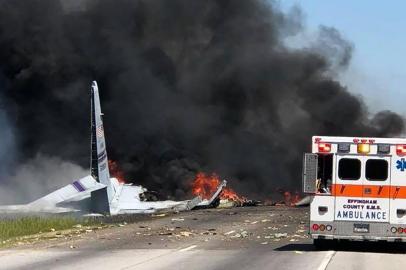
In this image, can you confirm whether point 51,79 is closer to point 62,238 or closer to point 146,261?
point 62,238

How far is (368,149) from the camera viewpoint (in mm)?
18203

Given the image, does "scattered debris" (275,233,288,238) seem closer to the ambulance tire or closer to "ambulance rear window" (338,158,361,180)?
the ambulance tire

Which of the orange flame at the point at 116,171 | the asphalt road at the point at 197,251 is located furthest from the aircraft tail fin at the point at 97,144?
the orange flame at the point at 116,171

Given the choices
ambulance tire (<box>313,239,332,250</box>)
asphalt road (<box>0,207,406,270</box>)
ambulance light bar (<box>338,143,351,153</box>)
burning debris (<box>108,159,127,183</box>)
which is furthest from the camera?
burning debris (<box>108,159,127,183</box>)

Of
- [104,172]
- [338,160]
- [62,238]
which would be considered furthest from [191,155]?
[338,160]

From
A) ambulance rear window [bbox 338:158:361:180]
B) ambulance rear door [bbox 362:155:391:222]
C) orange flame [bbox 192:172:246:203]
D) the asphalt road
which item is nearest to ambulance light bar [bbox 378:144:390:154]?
ambulance rear door [bbox 362:155:391:222]

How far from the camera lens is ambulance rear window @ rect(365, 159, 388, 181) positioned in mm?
18094

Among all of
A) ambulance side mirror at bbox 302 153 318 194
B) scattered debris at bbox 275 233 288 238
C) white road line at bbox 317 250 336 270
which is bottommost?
scattered debris at bbox 275 233 288 238

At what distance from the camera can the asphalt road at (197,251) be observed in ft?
49.7

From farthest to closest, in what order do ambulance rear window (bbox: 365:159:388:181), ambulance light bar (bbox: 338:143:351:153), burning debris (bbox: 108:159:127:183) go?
burning debris (bbox: 108:159:127:183), ambulance light bar (bbox: 338:143:351:153), ambulance rear window (bbox: 365:159:388:181)

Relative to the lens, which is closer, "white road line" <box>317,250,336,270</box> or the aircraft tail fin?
"white road line" <box>317,250,336,270</box>

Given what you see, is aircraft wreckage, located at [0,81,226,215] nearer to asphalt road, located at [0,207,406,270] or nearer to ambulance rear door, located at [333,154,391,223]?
asphalt road, located at [0,207,406,270]

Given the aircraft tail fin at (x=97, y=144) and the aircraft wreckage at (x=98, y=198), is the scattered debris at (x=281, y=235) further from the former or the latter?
the aircraft tail fin at (x=97, y=144)

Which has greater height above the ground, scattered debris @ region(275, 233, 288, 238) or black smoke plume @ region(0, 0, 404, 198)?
black smoke plume @ region(0, 0, 404, 198)
